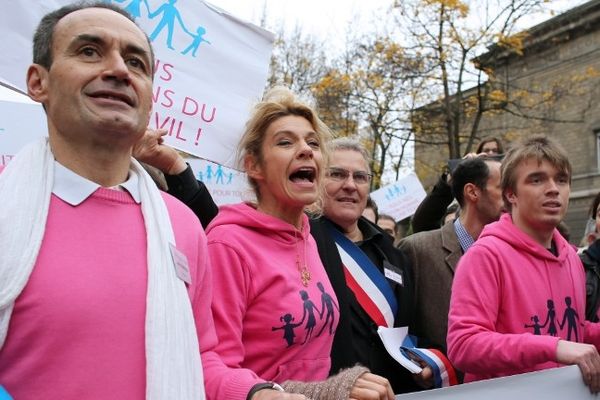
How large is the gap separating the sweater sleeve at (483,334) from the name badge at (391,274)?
383 mm

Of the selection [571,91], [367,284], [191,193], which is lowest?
[367,284]

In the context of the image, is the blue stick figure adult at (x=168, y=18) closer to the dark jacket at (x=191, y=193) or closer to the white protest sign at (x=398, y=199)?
the dark jacket at (x=191, y=193)

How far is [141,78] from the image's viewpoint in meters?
1.62

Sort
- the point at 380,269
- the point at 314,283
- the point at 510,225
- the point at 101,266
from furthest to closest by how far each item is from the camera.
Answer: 1. the point at 380,269
2. the point at 510,225
3. the point at 314,283
4. the point at 101,266

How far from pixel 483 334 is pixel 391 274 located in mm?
620

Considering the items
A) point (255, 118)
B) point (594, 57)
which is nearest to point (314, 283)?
point (255, 118)

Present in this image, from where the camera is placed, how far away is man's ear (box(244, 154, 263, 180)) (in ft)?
7.61

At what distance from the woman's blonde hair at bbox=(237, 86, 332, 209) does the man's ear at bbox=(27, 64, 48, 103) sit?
0.89m

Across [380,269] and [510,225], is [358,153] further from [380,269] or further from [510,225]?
[510,225]

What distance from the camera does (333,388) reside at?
1536 millimetres

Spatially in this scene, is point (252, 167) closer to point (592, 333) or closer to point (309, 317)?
point (309, 317)

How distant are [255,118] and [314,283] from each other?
2.16 ft

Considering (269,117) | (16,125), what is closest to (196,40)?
(269,117)

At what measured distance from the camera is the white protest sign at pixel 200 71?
302 cm
